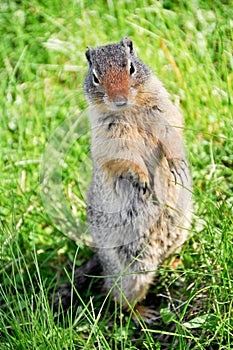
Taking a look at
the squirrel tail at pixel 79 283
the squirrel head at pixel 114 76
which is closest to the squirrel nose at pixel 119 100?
the squirrel head at pixel 114 76

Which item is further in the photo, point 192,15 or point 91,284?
point 192,15

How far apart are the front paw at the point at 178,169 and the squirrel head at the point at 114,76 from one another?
45 cm

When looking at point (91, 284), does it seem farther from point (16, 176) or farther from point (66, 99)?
point (66, 99)

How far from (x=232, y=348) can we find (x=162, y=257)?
0.80m

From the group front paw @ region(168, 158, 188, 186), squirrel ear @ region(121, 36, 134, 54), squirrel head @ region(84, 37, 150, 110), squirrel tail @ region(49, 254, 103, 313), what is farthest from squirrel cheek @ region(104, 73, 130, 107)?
squirrel tail @ region(49, 254, 103, 313)

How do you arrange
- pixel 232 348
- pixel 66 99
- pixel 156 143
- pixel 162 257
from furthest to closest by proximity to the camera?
pixel 66 99
pixel 162 257
pixel 156 143
pixel 232 348

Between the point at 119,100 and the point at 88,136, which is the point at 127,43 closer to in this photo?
the point at 119,100

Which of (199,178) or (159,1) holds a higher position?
(159,1)

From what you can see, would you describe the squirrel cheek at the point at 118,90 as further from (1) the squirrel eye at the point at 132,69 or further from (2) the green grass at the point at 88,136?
(2) the green grass at the point at 88,136

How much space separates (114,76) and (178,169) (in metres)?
0.67

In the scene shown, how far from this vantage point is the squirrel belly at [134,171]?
115 inches

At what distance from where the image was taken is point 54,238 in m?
4.04

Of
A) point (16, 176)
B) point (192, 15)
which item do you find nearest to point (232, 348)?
point (16, 176)

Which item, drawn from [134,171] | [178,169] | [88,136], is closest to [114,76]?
[134,171]
